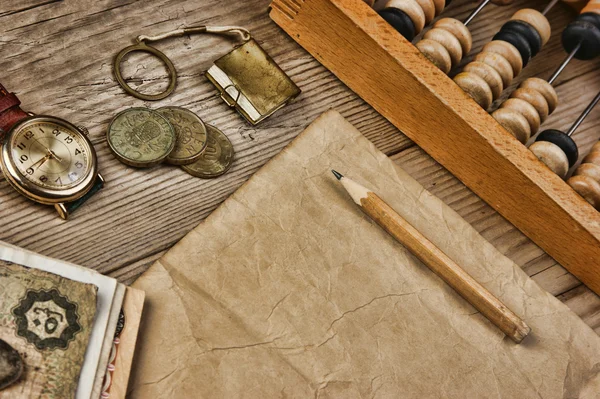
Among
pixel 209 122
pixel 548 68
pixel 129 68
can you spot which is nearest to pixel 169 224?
pixel 209 122

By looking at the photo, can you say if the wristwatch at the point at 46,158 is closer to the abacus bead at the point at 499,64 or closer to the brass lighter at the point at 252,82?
the brass lighter at the point at 252,82

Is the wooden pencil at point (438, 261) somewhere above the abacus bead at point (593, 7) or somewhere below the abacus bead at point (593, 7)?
below

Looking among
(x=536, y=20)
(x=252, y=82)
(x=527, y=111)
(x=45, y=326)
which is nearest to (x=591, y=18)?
(x=536, y=20)

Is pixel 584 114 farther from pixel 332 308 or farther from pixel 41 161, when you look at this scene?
pixel 41 161

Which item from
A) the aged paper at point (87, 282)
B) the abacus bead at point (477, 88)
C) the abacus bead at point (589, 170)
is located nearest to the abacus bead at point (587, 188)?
the abacus bead at point (589, 170)

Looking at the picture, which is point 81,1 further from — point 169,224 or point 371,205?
point 371,205

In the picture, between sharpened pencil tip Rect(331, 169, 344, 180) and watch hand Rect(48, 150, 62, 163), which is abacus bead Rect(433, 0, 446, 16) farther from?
watch hand Rect(48, 150, 62, 163)
